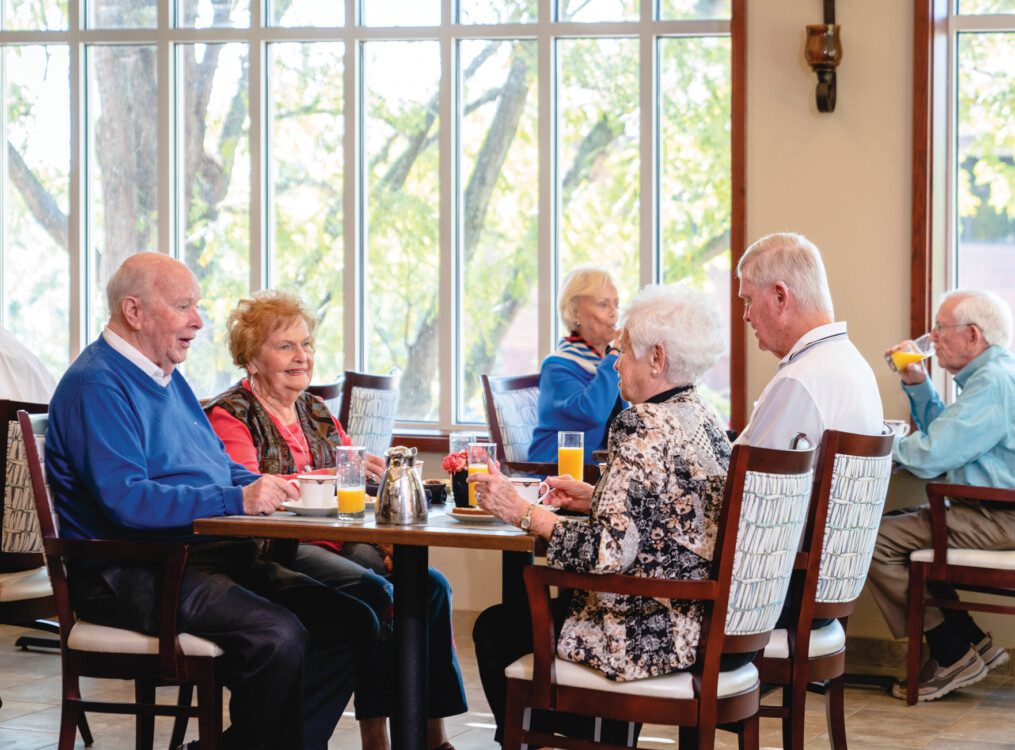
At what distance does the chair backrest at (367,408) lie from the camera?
4.92 meters

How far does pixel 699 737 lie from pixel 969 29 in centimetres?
344

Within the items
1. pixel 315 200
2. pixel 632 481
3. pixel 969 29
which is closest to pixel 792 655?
pixel 632 481

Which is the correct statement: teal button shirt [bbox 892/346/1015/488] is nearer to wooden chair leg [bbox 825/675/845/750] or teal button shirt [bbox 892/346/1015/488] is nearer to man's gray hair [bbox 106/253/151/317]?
wooden chair leg [bbox 825/675/845/750]

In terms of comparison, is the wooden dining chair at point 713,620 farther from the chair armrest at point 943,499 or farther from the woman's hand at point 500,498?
the chair armrest at point 943,499

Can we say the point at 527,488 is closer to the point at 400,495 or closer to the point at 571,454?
the point at 400,495

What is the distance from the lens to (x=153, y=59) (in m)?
→ 5.93

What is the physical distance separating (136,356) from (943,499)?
8.49 feet

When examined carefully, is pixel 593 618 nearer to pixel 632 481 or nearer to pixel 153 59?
pixel 632 481

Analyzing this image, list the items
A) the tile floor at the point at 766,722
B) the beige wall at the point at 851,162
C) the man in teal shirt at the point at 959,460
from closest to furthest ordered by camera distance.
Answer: the tile floor at the point at 766,722 < the man in teal shirt at the point at 959,460 < the beige wall at the point at 851,162

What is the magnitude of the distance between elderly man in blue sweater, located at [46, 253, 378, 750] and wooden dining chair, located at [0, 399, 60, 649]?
0.64 metres

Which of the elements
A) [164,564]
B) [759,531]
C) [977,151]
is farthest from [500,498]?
[977,151]

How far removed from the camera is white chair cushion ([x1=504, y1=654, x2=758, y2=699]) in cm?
262

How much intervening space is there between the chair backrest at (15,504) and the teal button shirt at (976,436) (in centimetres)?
268

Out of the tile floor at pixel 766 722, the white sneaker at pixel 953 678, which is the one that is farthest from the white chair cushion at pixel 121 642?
the white sneaker at pixel 953 678
